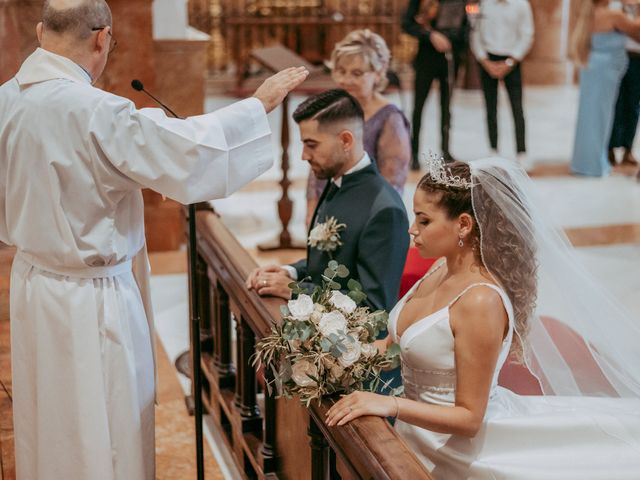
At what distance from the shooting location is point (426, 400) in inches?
124

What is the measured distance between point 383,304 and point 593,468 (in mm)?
941

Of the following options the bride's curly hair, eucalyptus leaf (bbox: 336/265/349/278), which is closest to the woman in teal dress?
the bride's curly hair

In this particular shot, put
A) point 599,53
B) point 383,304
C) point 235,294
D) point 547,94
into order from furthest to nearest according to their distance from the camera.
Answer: point 547,94, point 599,53, point 235,294, point 383,304

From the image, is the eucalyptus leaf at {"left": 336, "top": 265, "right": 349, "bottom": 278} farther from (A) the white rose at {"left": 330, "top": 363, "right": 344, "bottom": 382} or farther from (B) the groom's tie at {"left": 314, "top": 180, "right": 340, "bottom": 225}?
(B) the groom's tie at {"left": 314, "top": 180, "right": 340, "bottom": 225}

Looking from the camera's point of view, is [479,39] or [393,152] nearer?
[393,152]

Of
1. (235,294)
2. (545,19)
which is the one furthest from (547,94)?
(235,294)

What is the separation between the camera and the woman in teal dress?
34.2 ft

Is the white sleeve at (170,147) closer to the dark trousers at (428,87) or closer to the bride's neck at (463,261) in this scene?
the bride's neck at (463,261)

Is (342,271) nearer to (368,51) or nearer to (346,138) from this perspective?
(346,138)

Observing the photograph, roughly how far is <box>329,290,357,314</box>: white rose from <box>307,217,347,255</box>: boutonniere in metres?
0.78

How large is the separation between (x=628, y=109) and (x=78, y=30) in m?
8.90

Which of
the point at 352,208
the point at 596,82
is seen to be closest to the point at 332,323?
the point at 352,208

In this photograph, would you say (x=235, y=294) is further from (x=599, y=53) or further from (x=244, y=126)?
(x=599, y=53)

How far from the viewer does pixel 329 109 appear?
12.0 feet
